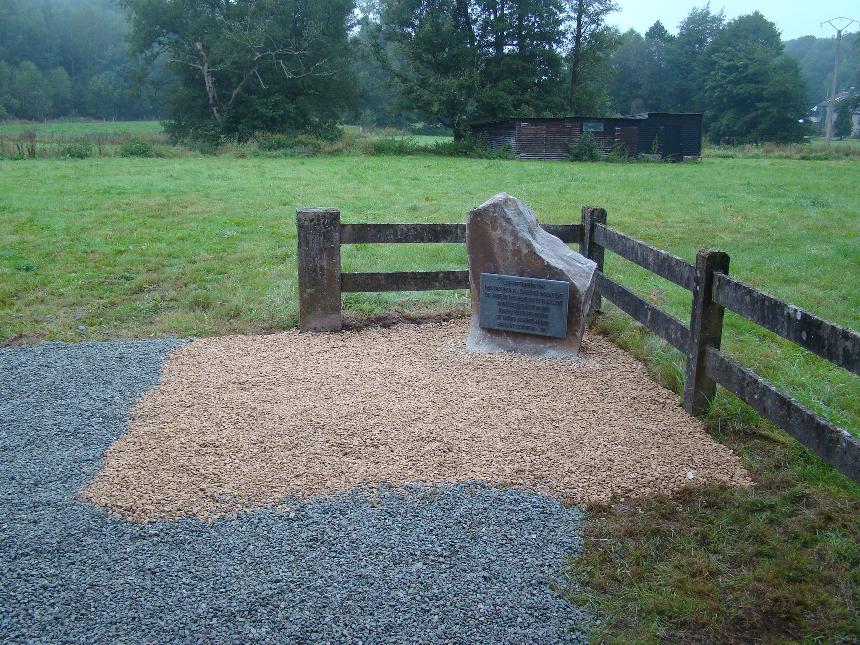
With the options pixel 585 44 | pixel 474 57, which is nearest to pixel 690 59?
pixel 585 44

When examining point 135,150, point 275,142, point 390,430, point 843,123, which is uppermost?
point 843,123

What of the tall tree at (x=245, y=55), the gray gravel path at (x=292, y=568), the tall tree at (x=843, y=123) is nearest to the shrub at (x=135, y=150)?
the tall tree at (x=245, y=55)

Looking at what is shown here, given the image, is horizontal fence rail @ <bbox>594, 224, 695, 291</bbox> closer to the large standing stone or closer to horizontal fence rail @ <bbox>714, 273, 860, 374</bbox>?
the large standing stone

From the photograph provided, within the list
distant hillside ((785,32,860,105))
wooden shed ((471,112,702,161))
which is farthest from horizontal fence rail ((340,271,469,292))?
distant hillside ((785,32,860,105))

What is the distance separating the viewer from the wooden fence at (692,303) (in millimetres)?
4328

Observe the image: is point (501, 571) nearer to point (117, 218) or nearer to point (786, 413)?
point (786, 413)

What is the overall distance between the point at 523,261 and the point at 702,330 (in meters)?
2.07

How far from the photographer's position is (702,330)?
574 cm

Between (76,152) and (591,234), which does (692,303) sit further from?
(76,152)

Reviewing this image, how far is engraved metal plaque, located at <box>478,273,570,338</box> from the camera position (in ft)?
23.5

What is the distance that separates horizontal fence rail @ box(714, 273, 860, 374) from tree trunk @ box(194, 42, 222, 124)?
1815 inches

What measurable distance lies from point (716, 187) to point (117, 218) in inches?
700

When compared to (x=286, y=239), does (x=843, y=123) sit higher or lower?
higher

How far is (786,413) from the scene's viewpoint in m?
4.71
